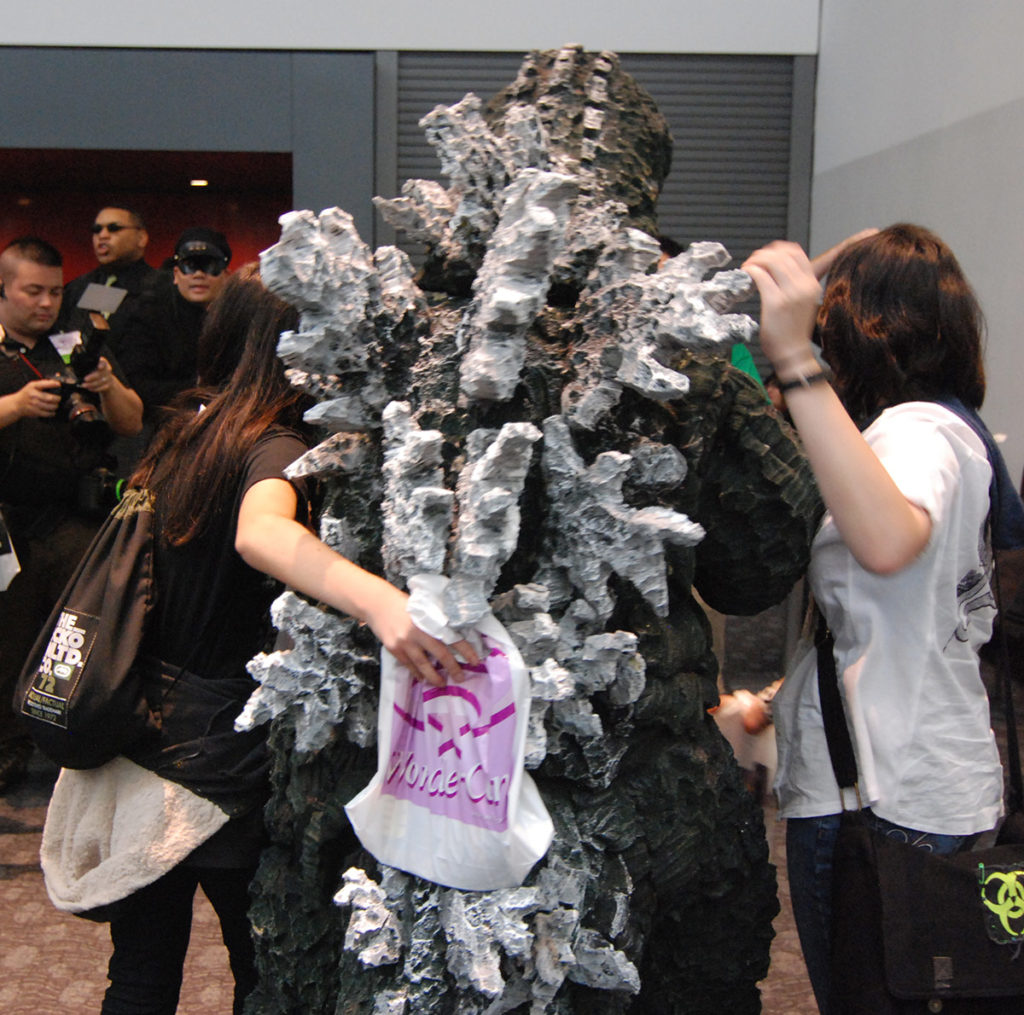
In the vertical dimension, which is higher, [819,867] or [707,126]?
[707,126]

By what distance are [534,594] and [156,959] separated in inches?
38.6

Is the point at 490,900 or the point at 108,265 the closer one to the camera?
the point at 490,900

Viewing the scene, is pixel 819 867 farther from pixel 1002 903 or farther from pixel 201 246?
pixel 201 246

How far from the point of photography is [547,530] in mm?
1249

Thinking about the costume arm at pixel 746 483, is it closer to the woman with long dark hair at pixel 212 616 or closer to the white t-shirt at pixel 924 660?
the white t-shirt at pixel 924 660

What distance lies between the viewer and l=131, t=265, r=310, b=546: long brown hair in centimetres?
158

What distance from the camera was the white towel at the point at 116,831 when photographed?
1576mm

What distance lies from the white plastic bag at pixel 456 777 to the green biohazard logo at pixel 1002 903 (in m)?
0.58

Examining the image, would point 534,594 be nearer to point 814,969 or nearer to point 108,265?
point 814,969

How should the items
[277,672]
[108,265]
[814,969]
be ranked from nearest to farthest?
[277,672], [814,969], [108,265]

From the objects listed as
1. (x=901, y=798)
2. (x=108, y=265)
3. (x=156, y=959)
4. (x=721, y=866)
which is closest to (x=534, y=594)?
(x=721, y=866)

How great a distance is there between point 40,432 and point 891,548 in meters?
2.86

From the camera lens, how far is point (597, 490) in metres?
1.20

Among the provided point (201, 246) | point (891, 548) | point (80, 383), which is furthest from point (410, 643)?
point (201, 246)
